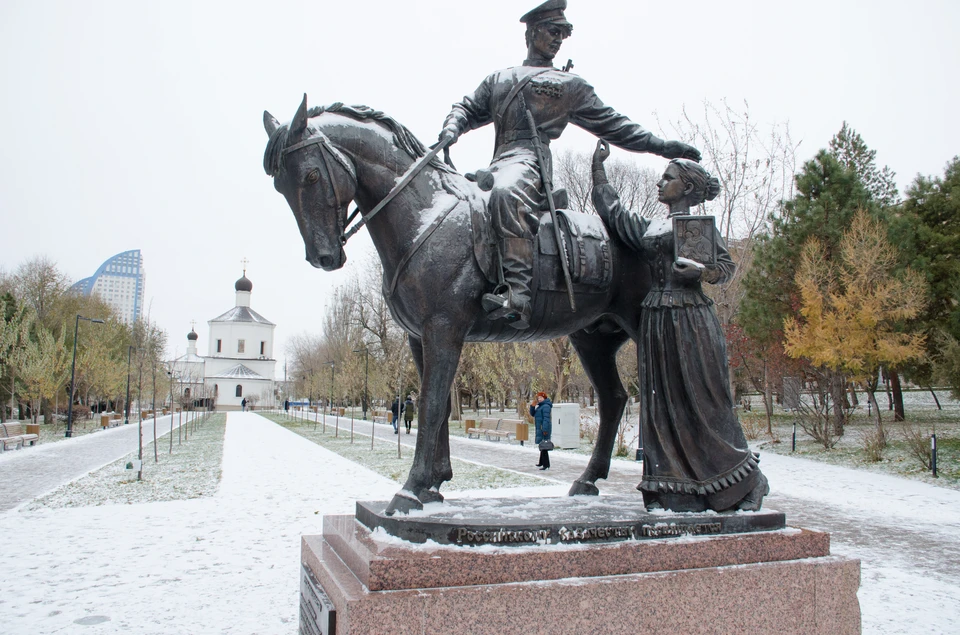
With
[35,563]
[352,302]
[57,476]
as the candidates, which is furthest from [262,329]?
[35,563]

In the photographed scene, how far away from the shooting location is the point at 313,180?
12.0 ft

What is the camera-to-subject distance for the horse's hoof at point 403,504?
3475 millimetres

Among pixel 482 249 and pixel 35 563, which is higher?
pixel 482 249

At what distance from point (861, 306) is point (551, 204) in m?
19.3

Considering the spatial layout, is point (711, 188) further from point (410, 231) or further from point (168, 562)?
point (168, 562)

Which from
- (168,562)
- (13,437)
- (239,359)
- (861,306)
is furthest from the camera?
(239,359)

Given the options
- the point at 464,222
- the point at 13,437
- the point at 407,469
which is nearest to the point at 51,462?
the point at 13,437

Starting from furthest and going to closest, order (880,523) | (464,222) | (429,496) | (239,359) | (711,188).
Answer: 1. (239,359)
2. (880,523)
3. (711,188)
4. (464,222)
5. (429,496)

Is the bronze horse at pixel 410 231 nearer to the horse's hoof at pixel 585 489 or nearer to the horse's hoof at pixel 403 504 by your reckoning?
the horse's hoof at pixel 403 504

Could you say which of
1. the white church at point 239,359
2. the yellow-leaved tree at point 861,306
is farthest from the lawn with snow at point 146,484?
the white church at point 239,359

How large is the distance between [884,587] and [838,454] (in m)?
14.5

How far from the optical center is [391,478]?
46.4ft

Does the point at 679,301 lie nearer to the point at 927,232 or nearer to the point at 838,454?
the point at 838,454

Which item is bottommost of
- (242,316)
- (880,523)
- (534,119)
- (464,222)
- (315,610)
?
(880,523)
